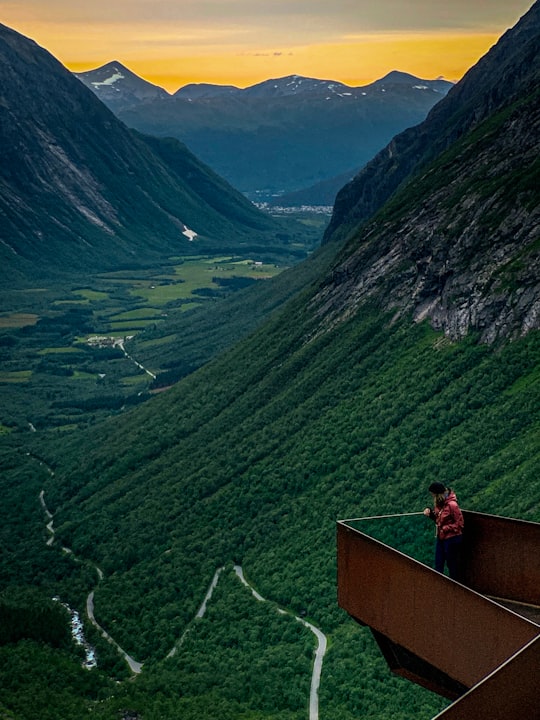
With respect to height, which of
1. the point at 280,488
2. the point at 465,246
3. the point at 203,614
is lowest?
the point at 203,614

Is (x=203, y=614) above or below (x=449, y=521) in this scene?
below

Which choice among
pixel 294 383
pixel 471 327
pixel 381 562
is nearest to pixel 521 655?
pixel 381 562

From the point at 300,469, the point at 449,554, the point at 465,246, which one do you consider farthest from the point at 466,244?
the point at 449,554

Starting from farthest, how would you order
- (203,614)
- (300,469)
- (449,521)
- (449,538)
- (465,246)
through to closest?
(465,246) < (300,469) < (203,614) < (449,521) < (449,538)

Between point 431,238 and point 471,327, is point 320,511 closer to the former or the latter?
point 471,327

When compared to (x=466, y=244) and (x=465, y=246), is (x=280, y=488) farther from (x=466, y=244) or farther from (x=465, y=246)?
(x=466, y=244)

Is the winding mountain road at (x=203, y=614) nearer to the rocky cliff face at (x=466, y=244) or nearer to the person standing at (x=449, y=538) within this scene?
the rocky cliff face at (x=466, y=244)

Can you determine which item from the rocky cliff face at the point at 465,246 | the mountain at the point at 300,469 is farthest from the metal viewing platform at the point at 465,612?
the rocky cliff face at the point at 465,246
